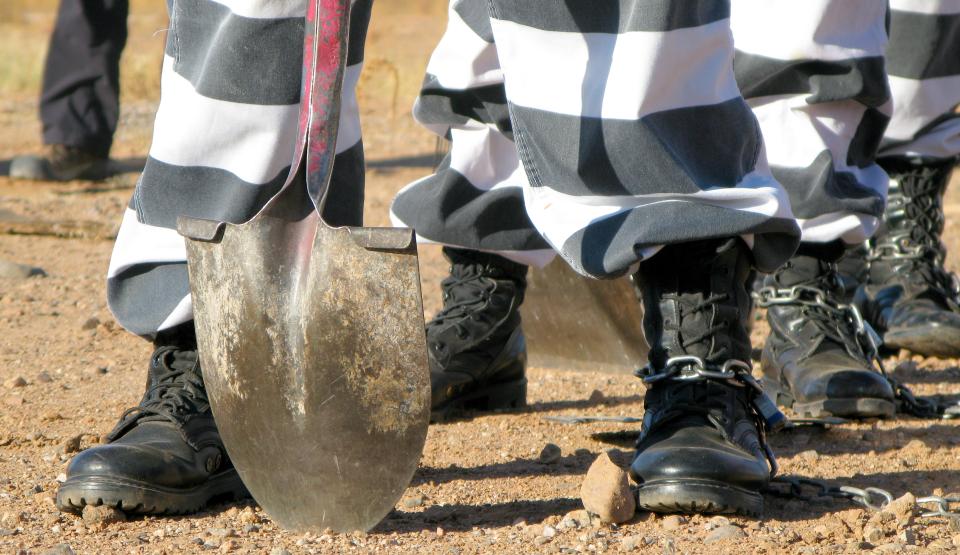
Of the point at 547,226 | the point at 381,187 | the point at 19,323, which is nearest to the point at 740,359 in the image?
the point at 547,226

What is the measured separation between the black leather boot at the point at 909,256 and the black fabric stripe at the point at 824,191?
0.65 m

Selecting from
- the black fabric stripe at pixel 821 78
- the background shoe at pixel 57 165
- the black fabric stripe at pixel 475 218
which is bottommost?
the background shoe at pixel 57 165

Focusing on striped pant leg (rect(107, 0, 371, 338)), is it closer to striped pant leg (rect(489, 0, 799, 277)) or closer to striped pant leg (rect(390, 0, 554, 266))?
striped pant leg (rect(489, 0, 799, 277))

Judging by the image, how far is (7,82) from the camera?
29.7 feet

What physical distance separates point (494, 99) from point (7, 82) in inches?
313

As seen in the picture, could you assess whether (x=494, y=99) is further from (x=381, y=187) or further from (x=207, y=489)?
(x=381, y=187)

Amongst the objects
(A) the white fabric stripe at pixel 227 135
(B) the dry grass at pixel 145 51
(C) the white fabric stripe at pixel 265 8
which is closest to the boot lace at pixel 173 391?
(A) the white fabric stripe at pixel 227 135

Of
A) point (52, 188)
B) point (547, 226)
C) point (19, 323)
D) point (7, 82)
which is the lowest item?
point (7, 82)

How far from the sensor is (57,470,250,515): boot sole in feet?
4.91

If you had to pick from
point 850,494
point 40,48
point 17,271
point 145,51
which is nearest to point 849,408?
point 850,494

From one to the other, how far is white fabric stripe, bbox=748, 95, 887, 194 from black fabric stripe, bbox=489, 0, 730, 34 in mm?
641

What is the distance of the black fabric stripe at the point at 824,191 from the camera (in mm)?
2104

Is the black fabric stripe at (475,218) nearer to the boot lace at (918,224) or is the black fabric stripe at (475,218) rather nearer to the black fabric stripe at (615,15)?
the black fabric stripe at (615,15)

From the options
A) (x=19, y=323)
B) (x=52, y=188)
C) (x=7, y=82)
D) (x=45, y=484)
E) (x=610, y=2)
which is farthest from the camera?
(x=7, y=82)
